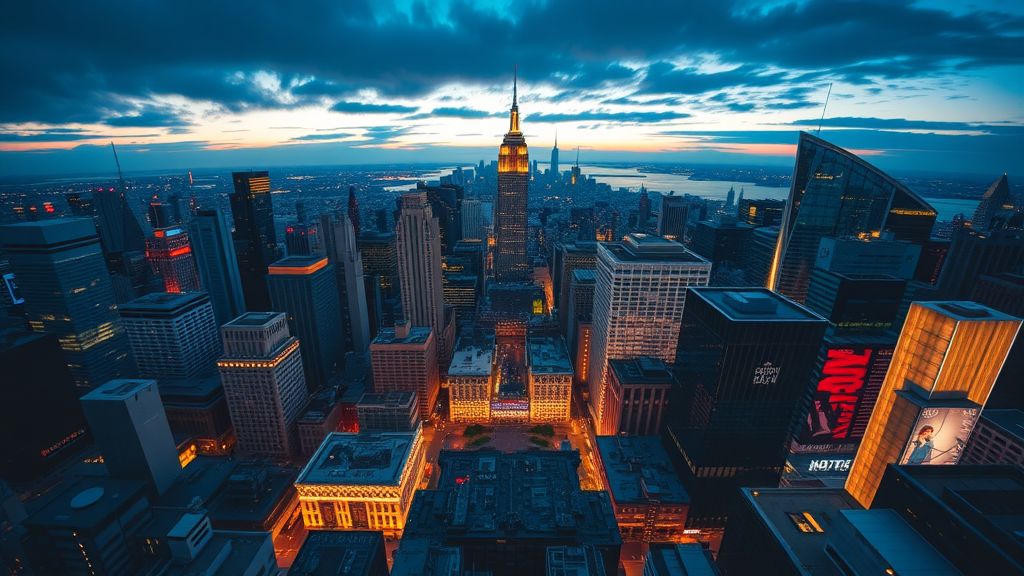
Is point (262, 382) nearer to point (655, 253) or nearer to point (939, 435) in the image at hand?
point (655, 253)

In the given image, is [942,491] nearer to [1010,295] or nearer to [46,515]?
[1010,295]

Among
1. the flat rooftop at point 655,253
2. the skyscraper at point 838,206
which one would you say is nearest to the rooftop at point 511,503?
the flat rooftop at point 655,253

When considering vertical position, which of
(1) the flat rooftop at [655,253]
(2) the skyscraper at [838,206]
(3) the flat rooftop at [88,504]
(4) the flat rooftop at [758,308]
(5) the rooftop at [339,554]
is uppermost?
(2) the skyscraper at [838,206]

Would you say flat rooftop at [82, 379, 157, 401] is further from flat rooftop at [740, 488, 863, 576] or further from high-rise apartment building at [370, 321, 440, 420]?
flat rooftop at [740, 488, 863, 576]

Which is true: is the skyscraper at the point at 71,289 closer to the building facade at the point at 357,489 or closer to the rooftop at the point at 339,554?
the building facade at the point at 357,489

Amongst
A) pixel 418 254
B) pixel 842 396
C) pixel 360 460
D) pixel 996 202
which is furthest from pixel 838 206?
pixel 360 460

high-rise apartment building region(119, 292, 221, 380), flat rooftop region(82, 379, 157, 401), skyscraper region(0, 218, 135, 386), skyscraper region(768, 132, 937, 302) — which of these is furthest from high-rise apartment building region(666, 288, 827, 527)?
skyscraper region(0, 218, 135, 386)
